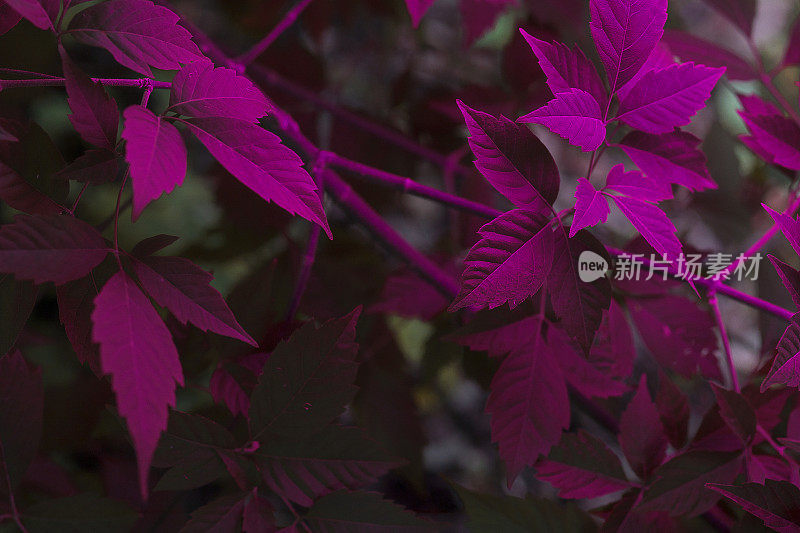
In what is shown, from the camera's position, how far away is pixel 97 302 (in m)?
0.31

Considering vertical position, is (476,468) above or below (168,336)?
below

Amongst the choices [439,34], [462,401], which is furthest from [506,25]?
[462,401]

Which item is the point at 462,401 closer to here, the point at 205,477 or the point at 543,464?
the point at 543,464

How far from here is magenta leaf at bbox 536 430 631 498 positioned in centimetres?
50

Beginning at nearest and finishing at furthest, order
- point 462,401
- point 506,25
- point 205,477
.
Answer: point 205,477, point 462,401, point 506,25

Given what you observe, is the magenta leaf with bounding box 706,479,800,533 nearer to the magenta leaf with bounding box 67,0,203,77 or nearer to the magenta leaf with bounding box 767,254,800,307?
the magenta leaf with bounding box 767,254,800,307

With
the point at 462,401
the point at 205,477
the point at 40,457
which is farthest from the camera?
the point at 462,401

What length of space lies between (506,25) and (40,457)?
5.12 feet

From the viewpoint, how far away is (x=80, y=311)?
0.38 m

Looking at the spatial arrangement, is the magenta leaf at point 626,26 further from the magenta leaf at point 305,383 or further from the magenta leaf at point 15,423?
the magenta leaf at point 15,423

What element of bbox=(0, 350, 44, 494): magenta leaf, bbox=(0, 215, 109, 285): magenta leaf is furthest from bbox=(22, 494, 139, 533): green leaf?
bbox=(0, 215, 109, 285): magenta leaf

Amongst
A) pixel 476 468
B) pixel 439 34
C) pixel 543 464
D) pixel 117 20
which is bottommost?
pixel 476 468

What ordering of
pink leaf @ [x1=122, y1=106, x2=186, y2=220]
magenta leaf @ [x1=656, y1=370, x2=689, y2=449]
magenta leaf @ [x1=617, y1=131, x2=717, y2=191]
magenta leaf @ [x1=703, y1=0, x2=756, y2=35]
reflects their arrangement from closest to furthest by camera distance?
pink leaf @ [x1=122, y1=106, x2=186, y2=220]
magenta leaf @ [x1=617, y1=131, x2=717, y2=191]
magenta leaf @ [x1=656, y1=370, x2=689, y2=449]
magenta leaf @ [x1=703, y1=0, x2=756, y2=35]

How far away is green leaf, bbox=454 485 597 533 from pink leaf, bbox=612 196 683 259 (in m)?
0.29
